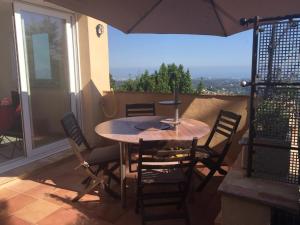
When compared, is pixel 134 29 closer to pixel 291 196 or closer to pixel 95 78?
pixel 95 78

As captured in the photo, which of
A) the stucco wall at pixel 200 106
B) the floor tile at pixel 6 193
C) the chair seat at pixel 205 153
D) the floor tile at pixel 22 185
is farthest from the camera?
the stucco wall at pixel 200 106

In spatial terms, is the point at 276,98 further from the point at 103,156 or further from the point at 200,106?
the point at 200,106

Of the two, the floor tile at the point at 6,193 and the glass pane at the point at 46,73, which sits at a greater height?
the glass pane at the point at 46,73

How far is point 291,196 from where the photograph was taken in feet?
5.28

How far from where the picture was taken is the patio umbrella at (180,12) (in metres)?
2.46

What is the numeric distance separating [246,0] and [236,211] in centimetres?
180

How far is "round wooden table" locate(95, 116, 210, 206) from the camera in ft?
8.59

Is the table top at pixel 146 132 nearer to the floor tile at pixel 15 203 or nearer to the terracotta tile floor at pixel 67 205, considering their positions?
the terracotta tile floor at pixel 67 205

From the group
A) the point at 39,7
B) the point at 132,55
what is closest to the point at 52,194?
the point at 39,7

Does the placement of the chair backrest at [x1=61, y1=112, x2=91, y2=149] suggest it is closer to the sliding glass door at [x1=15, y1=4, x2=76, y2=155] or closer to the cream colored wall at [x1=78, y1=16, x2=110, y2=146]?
the sliding glass door at [x1=15, y1=4, x2=76, y2=155]

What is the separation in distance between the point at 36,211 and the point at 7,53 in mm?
2757

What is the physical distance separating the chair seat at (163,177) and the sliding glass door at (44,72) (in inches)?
93.6

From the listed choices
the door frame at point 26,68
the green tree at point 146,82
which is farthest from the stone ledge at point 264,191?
the green tree at point 146,82

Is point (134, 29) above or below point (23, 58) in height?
above
